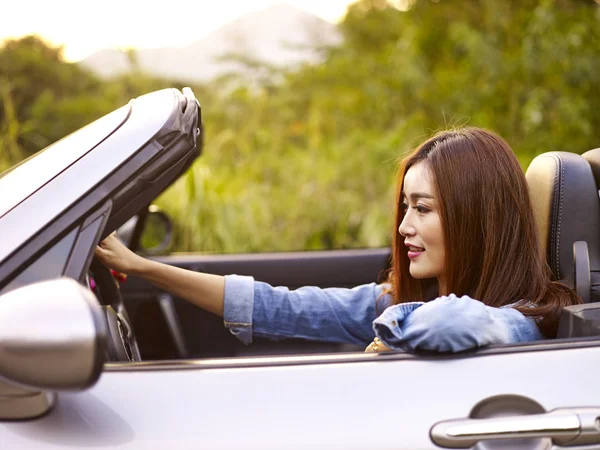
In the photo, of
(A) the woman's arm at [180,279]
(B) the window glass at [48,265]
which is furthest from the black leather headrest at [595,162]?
(B) the window glass at [48,265]

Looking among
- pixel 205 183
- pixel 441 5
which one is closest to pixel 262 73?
pixel 441 5

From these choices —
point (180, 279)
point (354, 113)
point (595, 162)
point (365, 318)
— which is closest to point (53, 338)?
point (180, 279)

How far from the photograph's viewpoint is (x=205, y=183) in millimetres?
5133

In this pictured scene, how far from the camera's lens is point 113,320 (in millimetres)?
1718

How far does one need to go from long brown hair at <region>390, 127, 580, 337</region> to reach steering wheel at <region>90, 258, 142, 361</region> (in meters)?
0.80

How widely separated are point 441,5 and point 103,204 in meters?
5.75

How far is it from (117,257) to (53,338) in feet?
2.62

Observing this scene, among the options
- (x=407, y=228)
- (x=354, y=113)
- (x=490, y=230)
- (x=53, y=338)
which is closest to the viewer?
(x=53, y=338)

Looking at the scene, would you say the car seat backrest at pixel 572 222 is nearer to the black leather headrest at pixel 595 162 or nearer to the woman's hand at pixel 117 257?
the black leather headrest at pixel 595 162

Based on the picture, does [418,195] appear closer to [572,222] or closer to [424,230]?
[424,230]

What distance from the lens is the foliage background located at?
17.4 feet

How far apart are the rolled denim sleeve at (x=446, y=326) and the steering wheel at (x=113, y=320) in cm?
59

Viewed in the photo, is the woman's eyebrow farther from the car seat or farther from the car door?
the car door

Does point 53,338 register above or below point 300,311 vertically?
above
